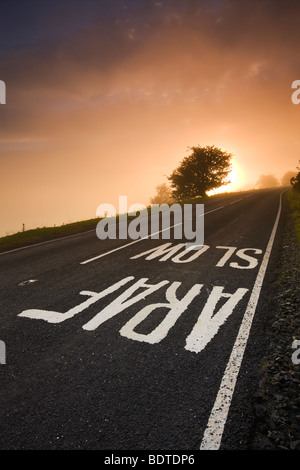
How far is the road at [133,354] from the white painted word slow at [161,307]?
0.06 ft

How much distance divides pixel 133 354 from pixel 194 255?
455 cm

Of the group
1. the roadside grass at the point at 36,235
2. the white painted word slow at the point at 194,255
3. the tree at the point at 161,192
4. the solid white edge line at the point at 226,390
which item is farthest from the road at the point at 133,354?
the tree at the point at 161,192

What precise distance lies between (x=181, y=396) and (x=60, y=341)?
1.78m

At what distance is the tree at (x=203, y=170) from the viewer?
41.7 m

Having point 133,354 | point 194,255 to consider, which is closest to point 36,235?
point 194,255

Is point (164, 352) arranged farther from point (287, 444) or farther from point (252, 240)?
point (252, 240)

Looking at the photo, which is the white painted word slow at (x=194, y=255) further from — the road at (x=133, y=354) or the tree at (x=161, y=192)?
the tree at (x=161, y=192)

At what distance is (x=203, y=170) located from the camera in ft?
137

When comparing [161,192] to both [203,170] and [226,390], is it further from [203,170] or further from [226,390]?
[226,390]

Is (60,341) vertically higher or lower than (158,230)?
lower

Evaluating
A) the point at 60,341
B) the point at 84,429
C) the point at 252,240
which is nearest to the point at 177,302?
the point at 60,341

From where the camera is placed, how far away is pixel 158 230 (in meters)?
11.7

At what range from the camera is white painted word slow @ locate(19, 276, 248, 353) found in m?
3.46

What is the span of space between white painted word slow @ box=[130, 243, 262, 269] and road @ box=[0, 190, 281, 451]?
12 centimetres
